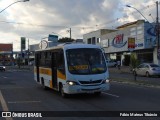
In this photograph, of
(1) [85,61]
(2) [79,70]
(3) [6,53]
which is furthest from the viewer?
(3) [6,53]

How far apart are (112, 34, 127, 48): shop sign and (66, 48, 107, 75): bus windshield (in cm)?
5351

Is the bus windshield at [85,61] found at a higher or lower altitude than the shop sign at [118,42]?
lower

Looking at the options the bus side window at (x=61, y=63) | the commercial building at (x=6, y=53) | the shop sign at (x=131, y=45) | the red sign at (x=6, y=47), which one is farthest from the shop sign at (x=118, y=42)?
the red sign at (x=6, y=47)

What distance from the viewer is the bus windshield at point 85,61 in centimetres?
1786

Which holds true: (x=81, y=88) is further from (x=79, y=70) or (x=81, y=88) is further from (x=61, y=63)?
(x=61, y=63)

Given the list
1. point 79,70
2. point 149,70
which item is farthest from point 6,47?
point 79,70

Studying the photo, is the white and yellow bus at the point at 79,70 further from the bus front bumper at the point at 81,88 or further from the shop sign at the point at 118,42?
the shop sign at the point at 118,42

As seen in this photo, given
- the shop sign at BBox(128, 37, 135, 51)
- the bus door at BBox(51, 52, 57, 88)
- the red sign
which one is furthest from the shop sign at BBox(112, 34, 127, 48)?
the red sign

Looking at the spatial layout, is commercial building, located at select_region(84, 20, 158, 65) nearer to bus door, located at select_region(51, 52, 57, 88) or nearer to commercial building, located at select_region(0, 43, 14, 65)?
bus door, located at select_region(51, 52, 57, 88)

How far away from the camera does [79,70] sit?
58.3 ft

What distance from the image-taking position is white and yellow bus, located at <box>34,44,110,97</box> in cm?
1752

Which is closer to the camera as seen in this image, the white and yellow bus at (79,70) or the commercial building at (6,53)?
the white and yellow bus at (79,70)

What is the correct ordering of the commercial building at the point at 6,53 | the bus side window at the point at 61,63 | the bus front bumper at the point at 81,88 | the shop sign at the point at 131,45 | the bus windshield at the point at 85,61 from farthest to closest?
the commercial building at the point at 6,53 → the shop sign at the point at 131,45 → the bus side window at the point at 61,63 → the bus windshield at the point at 85,61 → the bus front bumper at the point at 81,88

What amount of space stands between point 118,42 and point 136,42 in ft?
34.1
